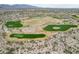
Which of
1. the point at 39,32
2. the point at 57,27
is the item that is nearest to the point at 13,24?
the point at 39,32

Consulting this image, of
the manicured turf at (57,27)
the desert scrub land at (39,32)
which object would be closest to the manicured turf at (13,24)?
the desert scrub land at (39,32)

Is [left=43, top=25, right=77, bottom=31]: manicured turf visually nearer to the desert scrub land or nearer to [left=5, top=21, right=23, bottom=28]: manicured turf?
the desert scrub land

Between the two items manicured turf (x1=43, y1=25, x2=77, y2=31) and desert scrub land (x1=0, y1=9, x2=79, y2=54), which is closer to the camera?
desert scrub land (x1=0, y1=9, x2=79, y2=54)

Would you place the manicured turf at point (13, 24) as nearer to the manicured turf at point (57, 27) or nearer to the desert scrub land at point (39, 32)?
the desert scrub land at point (39, 32)

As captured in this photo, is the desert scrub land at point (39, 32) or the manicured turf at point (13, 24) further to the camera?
the manicured turf at point (13, 24)

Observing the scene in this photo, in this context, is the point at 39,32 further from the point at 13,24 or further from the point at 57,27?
the point at 13,24

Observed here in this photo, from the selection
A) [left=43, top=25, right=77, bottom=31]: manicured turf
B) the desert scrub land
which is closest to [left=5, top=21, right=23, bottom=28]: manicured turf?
the desert scrub land

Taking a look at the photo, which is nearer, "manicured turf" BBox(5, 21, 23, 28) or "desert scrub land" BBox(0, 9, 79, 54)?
"desert scrub land" BBox(0, 9, 79, 54)

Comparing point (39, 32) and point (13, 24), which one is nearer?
point (39, 32)
